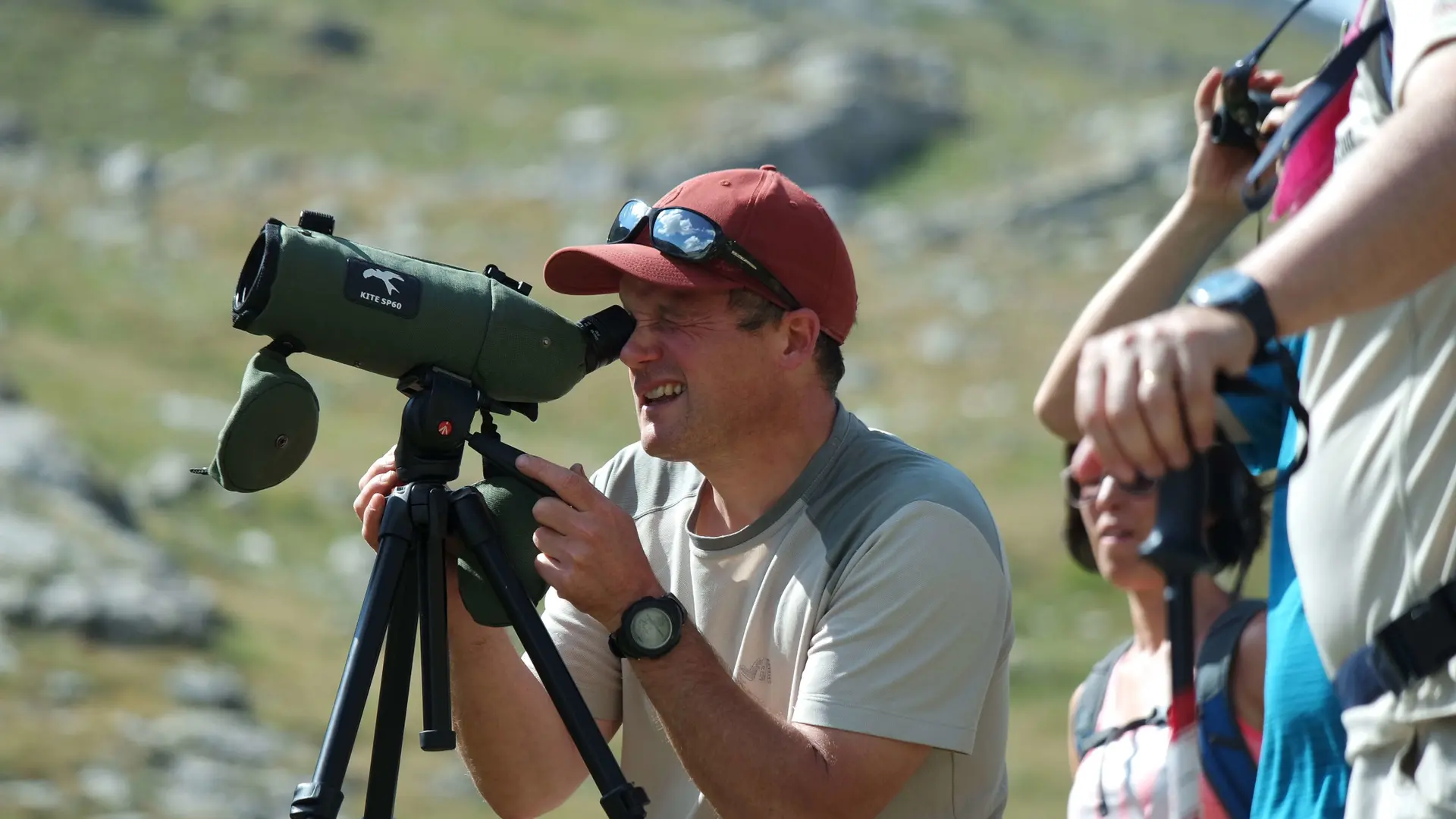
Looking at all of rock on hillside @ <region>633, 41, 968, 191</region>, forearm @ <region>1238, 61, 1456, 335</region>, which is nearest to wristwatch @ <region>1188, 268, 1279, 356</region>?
forearm @ <region>1238, 61, 1456, 335</region>

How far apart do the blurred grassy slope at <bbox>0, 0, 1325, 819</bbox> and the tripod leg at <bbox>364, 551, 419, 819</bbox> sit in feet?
25.3

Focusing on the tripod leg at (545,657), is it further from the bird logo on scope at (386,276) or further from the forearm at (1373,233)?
the forearm at (1373,233)

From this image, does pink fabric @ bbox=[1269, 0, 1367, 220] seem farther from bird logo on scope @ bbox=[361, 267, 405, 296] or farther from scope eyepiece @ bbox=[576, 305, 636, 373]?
bird logo on scope @ bbox=[361, 267, 405, 296]

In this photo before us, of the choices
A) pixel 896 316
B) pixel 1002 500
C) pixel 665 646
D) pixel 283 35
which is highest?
pixel 283 35

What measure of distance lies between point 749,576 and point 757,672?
0.20 metres

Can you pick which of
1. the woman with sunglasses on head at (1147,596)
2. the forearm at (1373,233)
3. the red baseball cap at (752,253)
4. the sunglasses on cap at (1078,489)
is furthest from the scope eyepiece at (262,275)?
the forearm at (1373,233)

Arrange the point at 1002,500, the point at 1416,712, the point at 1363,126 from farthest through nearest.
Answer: the point at 1002,500 → the point at 1363,126 → the point at 1416,712

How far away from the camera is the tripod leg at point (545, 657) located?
2.98 meters

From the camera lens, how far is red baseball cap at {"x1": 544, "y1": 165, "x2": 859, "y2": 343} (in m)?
3.62

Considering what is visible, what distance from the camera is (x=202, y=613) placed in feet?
46.2

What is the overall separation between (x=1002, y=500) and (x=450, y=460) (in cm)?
2092

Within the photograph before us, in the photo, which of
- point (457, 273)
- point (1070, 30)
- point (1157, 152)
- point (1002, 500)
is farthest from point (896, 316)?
point (1070, 30)

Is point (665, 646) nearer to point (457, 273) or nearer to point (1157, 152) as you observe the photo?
point (457, 273)

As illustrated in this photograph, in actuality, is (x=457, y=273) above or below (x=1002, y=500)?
below
